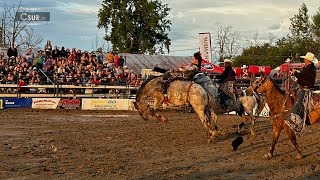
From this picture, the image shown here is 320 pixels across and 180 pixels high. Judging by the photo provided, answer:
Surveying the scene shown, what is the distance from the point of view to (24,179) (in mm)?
8219

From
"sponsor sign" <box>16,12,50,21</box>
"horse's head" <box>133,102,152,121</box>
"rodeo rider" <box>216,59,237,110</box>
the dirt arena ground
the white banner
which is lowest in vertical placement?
the dirt arena ground

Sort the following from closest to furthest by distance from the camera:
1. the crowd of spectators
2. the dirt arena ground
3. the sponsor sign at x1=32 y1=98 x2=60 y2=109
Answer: the dirt arena ground → the sponsor sign at x1=32 y1=98 x2=60 y2=109 → the crowd of spectators

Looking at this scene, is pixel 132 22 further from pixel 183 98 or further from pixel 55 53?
pixel 183 98

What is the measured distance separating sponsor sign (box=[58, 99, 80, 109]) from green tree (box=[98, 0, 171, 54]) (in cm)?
2347

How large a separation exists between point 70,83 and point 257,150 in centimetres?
1569

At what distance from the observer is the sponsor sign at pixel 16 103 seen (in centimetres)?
2495

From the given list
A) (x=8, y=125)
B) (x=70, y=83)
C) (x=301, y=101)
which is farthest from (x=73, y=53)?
(x=301, y=101)

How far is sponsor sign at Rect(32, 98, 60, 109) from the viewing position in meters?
25.2

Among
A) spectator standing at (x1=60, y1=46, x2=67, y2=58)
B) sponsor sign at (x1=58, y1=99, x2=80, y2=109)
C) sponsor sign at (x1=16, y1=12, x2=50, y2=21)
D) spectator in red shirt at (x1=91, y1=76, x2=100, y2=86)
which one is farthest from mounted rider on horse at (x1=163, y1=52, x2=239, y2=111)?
sponsor sign at (x1=16, y1=12, x2=50, y2=21)

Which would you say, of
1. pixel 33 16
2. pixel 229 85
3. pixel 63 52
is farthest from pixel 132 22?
pixel 229 85

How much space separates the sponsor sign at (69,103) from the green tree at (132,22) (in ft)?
77.0

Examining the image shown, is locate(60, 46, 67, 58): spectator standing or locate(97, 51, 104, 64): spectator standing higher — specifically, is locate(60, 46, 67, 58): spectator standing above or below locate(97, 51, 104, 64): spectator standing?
above

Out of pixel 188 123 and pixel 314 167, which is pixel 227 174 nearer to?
pixel 314 167

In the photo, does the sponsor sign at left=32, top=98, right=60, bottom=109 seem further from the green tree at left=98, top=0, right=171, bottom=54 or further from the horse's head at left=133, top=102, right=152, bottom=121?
the green tree at left=98, top=0, right=171, bottom=54
